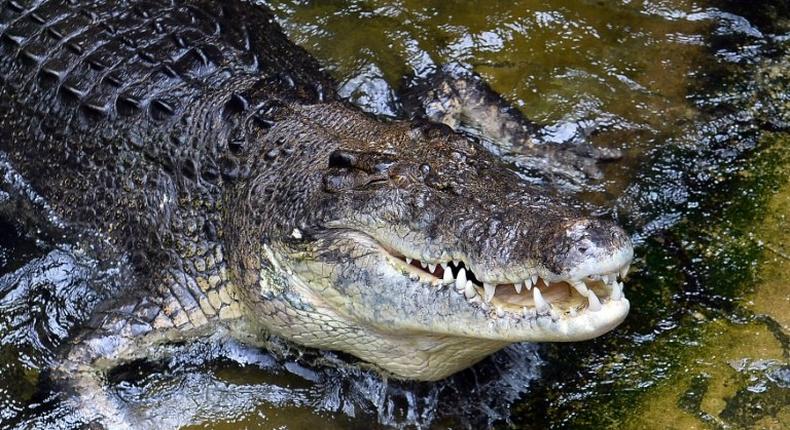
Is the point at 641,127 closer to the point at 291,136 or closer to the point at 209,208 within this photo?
the point at 291,136

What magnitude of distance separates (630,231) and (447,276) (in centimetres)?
151

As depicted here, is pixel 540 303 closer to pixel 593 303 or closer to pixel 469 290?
pixel 593 303

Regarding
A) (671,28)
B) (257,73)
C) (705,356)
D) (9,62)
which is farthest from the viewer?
(671,28)

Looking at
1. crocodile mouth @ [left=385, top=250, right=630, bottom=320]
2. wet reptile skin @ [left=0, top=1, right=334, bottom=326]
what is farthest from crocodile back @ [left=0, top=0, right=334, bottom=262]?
crocodile mouth @ [left=385, top=250, right=630, bottom=320]

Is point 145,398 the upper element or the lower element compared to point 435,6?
lower

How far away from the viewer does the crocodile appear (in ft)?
9.81

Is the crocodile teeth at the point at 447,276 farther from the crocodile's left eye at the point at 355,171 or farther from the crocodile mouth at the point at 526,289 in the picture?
the crocodile's left eye at the point at 355,171

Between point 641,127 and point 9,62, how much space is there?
3419 mm


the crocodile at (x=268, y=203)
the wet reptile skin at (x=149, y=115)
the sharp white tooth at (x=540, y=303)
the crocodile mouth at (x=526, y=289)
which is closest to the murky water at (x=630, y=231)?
the crocodile at (x=268, y=203)

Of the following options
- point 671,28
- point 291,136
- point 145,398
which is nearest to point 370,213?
point 291,136

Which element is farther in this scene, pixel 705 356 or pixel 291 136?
pixel 291 136

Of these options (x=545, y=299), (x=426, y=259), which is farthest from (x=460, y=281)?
(x=545, y=299)

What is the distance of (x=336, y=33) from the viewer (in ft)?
18.3

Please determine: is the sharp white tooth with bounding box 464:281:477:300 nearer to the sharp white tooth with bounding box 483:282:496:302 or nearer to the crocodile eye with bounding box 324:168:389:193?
the sharp white tooth with bounding box 483:282:496:302
